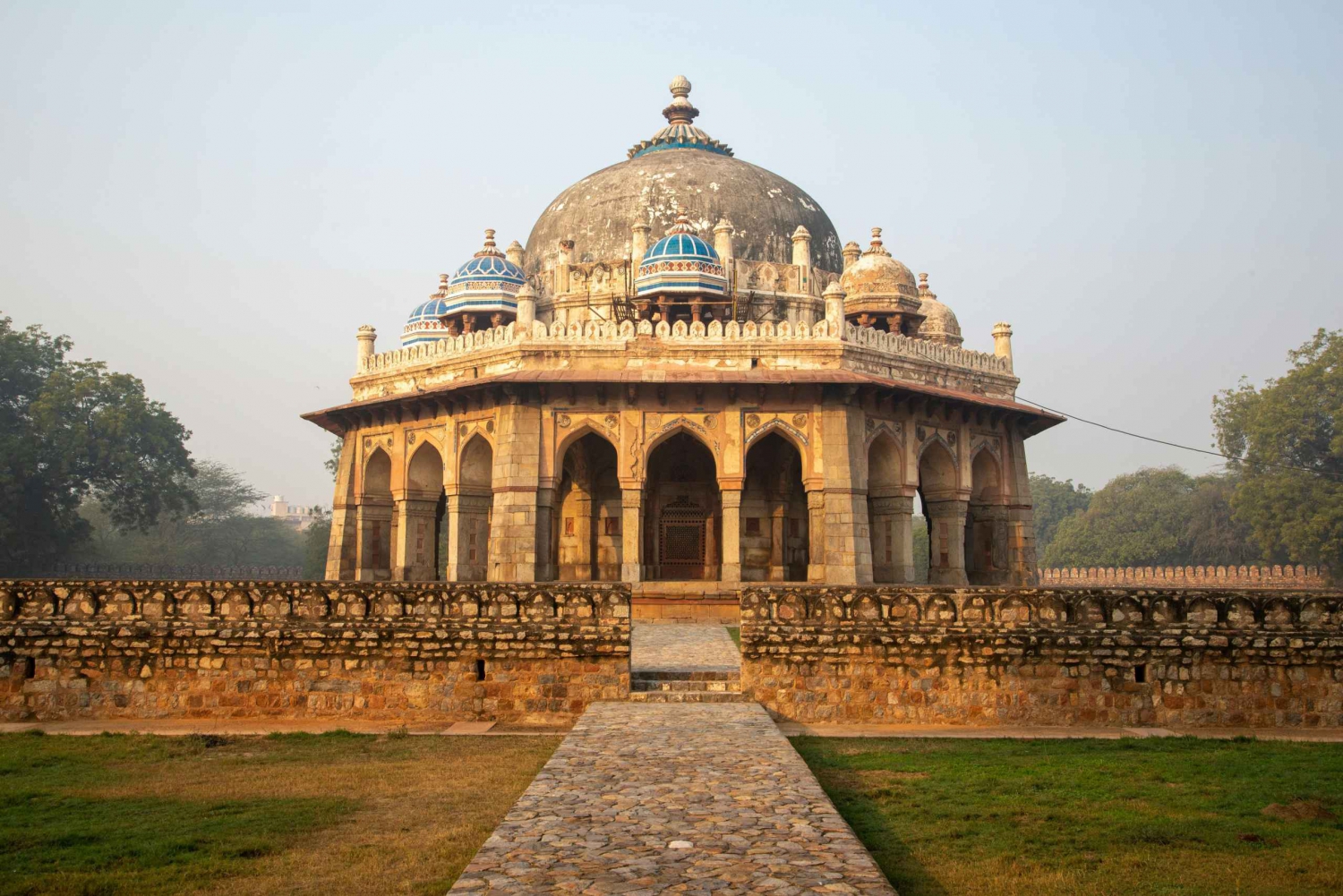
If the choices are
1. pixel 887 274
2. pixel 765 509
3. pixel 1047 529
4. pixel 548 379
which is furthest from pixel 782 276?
pixel 1047 529

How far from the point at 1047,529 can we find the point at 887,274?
56385mm

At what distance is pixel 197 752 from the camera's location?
8875 millimetres

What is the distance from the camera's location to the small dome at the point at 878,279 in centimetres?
2322

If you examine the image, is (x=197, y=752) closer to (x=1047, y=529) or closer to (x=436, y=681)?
(x=436, y=681)

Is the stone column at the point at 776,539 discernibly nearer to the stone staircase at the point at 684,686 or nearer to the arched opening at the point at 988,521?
the arched opening at the point at 988,521

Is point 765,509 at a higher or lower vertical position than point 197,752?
higher

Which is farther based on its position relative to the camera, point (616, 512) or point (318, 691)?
point (616, 512)

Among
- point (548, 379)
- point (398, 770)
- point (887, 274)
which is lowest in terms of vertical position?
point (398, 770)

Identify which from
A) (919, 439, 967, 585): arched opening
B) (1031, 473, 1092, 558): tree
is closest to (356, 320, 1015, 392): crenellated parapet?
(919, 439, 967, 585): arched opening

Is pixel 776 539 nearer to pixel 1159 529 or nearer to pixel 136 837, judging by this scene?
pixel 136 837

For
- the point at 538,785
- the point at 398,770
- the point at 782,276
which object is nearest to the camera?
the point at 538,785

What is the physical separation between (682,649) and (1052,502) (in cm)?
6812

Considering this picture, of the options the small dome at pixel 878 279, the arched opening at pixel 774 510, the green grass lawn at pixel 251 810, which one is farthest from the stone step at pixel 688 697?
the small dome at pixel 878 279

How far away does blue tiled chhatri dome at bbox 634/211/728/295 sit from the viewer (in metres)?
21.5
